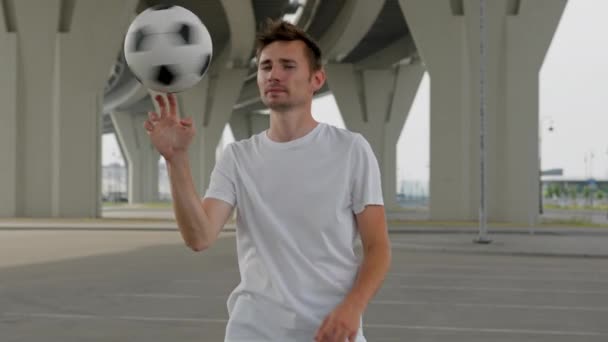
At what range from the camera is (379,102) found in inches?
2350

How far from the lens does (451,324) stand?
8.98 metres

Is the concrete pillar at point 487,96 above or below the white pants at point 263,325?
above

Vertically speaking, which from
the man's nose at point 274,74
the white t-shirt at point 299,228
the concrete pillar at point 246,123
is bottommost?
the white t-shirt at point 299,228

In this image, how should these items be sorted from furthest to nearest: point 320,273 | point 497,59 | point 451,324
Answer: point 497,59 → point 451,324 → point 320,273

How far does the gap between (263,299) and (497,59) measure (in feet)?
102

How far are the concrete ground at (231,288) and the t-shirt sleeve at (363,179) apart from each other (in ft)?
18.1

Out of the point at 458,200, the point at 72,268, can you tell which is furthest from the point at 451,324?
the point at 458,200

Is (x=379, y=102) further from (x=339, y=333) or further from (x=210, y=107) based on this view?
(x=339, y=333)

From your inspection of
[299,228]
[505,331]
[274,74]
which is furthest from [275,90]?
[505,331]

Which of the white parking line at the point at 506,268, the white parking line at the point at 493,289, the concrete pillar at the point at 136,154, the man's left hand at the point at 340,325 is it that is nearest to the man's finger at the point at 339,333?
the man's left hand at the point at 340,325

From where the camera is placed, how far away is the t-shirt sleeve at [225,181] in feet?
9.32

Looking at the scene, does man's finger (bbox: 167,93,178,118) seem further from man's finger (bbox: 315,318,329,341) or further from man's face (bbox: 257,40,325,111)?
man's finger (bbox: 315,318,329,341)

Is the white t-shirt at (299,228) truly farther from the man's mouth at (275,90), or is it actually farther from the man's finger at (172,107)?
the man's finger at (172,107)

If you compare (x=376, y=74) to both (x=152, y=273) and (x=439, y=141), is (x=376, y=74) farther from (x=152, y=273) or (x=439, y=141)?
(x=152, y=273)
